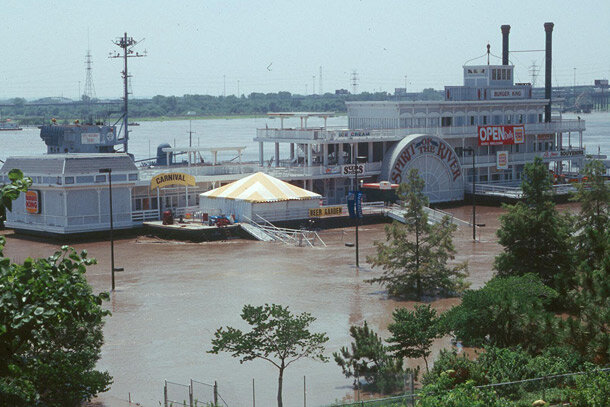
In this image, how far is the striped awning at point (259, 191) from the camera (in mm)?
57844

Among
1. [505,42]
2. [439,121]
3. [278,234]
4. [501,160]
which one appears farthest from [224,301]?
[505,42]

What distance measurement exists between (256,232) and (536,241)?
2288cm

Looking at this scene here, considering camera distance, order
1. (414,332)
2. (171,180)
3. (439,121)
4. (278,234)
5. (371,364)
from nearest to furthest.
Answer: (414,332) → (371,364) → (278,234) → (171,180) → (439,121)

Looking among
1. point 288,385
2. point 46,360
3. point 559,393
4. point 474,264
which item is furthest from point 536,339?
point 474,264

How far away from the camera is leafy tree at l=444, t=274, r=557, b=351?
83.4ft

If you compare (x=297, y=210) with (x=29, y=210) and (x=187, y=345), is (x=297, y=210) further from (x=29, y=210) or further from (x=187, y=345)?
(x=187, y=345)

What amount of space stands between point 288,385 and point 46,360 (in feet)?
24.4

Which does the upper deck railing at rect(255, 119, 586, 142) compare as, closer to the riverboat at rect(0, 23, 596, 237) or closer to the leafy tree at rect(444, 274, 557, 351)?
the riverboat at rect(0, 23, 596, 237)

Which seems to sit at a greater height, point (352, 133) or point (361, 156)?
point (352, 133)

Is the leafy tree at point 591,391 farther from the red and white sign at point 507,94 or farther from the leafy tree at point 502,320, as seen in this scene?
the red and white sign at point 507,94

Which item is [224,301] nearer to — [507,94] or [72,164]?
[72,164]

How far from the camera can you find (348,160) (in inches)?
2808

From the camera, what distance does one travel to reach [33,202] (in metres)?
56.7

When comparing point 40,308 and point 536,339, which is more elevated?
point 40,308
